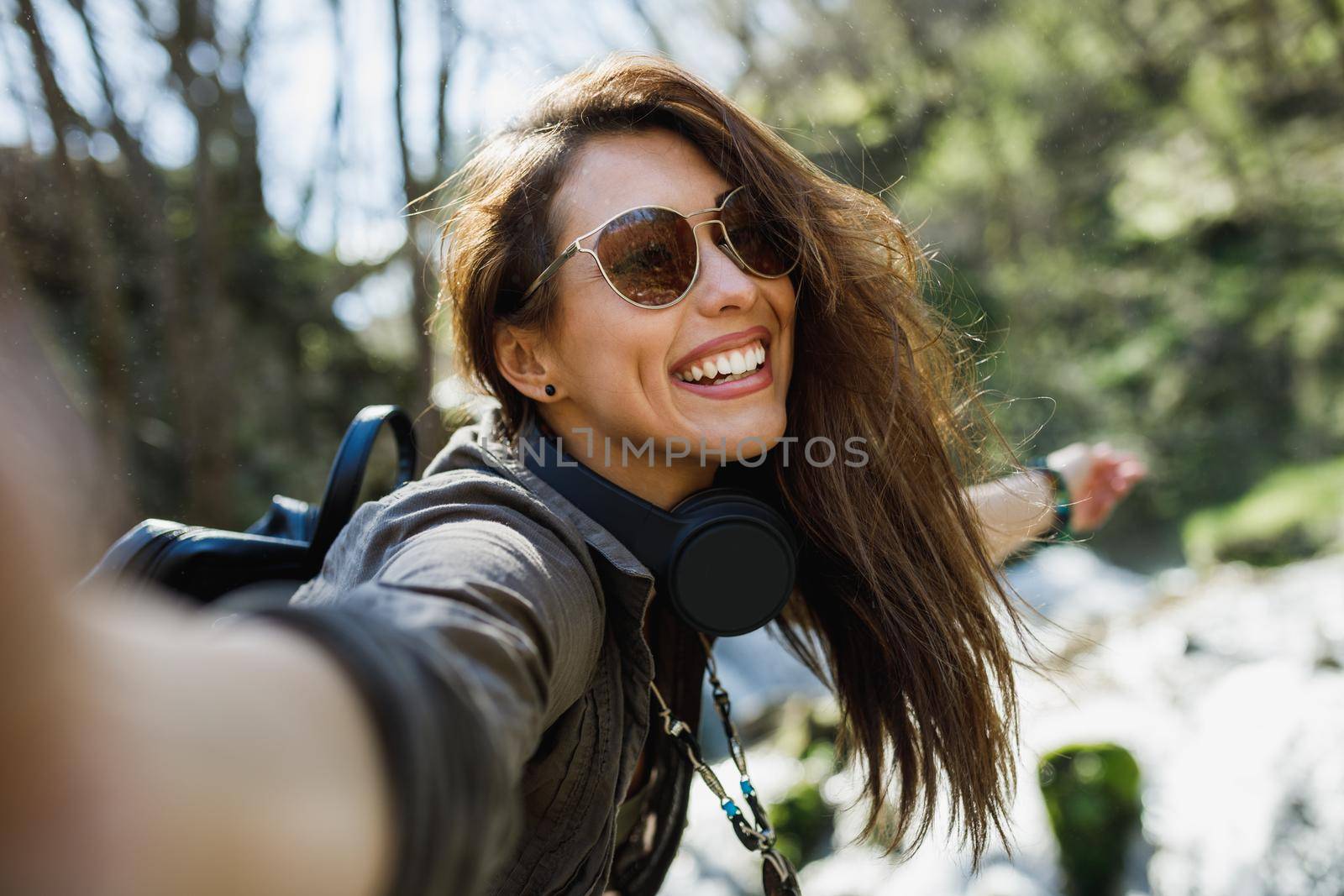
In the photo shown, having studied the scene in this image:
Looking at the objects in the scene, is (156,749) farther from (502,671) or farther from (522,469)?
(522,469)

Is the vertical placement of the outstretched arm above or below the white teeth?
below

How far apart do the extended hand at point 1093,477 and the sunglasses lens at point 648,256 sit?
4.64ft

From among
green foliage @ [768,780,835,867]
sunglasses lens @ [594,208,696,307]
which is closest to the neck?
sunglasses lens @ [594,208,696,307]

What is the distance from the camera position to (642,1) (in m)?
3.77

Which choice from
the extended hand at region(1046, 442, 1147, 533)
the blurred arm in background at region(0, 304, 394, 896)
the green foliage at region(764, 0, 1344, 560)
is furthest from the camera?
the green foliage at region(764, 0, 1344, 560)

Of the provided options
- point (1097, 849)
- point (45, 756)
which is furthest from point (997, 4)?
point (45, 756)

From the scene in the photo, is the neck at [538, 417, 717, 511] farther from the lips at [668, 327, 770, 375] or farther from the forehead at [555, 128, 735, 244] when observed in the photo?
the forehead at [555, 128, 735, 244]

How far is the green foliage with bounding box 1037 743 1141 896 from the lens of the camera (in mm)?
3266

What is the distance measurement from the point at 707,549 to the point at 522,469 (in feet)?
1.23

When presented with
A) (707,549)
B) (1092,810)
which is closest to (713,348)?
(707,549)

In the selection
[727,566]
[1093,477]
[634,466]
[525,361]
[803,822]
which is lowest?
[803,822]

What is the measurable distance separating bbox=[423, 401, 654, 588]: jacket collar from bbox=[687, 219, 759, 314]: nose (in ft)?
1.40

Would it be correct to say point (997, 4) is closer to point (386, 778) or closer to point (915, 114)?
point (915, 114)

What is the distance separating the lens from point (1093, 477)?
8.18 ft
